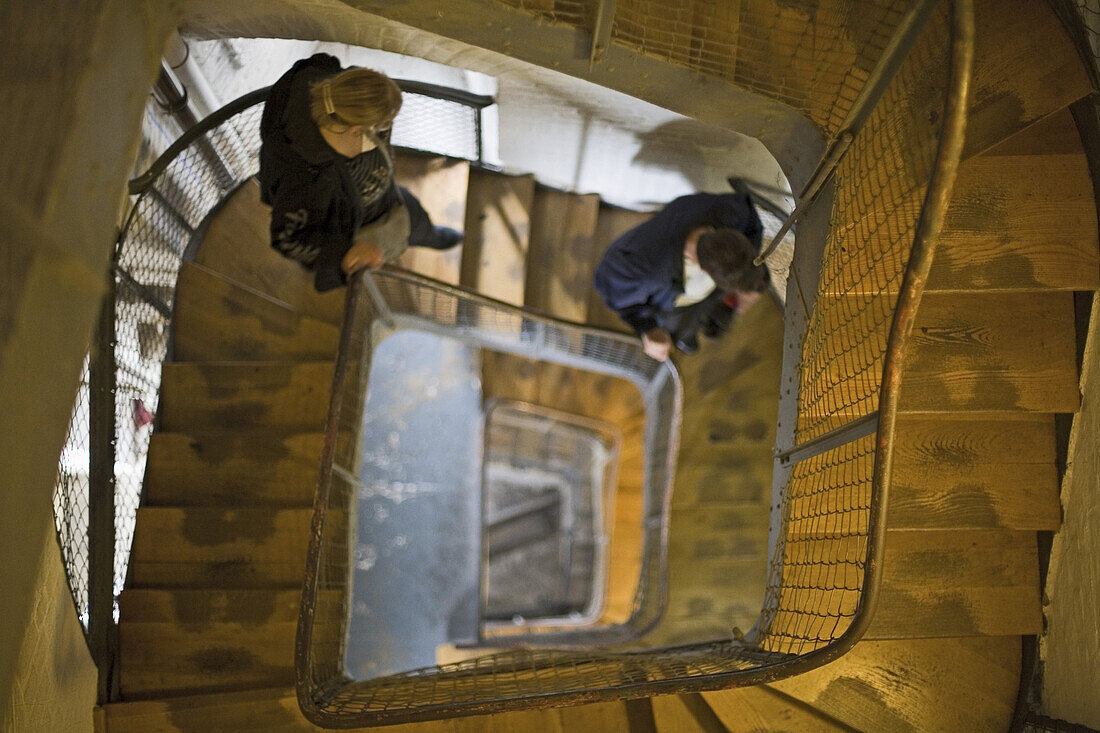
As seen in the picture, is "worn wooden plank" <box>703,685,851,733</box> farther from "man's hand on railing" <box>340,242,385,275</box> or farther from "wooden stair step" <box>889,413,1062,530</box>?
"man's hand on railing" <box>340,242,385,275</box>

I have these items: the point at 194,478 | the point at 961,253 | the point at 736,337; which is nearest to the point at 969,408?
the point at 961,253

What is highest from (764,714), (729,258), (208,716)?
(729,258)

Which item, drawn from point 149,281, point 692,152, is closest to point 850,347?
point 692,152

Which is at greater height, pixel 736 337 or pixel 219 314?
pixel 736 337

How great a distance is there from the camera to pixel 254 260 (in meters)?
4.09

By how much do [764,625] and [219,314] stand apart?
2752 mm

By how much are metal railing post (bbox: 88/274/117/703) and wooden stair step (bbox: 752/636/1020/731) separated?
253 cm

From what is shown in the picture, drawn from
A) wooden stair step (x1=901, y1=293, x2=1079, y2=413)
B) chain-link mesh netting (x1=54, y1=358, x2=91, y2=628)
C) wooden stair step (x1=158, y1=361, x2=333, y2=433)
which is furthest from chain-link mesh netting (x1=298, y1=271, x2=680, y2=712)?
wooden stair step (x1=901, y1=293, x2=1079, y2=413)

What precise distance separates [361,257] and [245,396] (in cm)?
88

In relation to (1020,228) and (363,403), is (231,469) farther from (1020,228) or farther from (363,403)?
(1020,228)

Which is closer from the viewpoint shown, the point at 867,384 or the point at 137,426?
the point at 867,384

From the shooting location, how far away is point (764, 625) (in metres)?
2.86

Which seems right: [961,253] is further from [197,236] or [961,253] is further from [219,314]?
[197,236]

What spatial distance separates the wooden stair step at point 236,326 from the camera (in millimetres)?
3729
